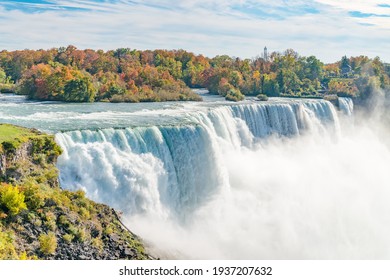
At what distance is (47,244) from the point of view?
11.1m

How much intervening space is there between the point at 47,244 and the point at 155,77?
30520 mm

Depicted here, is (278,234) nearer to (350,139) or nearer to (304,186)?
(304,186)

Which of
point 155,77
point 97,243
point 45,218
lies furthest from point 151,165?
point 155,77

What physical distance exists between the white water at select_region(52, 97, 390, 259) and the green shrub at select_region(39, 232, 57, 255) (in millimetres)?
3163

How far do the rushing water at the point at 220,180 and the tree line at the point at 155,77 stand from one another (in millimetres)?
3509

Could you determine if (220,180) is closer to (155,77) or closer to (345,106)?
(345,106)

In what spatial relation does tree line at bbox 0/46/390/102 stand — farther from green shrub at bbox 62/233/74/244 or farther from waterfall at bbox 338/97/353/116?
green shrub at bbox 62/233/74/244

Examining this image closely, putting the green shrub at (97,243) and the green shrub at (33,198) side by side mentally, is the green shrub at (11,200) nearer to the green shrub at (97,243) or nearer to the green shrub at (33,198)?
the green shrub at (33,198)

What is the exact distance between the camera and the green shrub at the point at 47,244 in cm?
1109

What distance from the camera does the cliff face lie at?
11141mm

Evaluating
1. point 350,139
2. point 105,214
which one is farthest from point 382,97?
point 105,214

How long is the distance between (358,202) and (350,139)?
12.1m

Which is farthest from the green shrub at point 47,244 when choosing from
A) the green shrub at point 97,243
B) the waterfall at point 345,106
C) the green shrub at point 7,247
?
the waterfall at point 345,106

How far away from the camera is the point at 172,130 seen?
19.6 m
